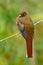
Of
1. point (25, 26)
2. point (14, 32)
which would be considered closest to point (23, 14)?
point (25, 26)

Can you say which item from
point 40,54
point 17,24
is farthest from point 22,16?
point 40,54

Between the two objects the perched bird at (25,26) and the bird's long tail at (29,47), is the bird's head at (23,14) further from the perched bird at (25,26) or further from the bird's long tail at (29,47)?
the bird's long tail at (29,47)

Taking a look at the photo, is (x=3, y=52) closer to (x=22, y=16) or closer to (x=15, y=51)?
(x=15, y=51)

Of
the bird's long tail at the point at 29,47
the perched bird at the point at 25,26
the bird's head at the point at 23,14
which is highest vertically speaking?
the bird's head at the point at 23,14

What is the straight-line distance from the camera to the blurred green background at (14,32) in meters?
4.08

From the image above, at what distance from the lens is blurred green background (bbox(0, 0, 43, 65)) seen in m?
4.08

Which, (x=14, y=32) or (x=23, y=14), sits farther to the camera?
(x=14, y=32)

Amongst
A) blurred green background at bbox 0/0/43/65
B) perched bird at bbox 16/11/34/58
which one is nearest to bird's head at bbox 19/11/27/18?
perched bird at bbox 16/11/34/58

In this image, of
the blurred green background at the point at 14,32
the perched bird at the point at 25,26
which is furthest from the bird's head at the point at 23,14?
the blurred green background at the point at 14,32

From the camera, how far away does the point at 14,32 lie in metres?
4.06

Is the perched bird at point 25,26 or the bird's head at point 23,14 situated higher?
the bird's head at point 23,14

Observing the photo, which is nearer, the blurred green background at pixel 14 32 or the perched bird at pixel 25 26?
the perched bird at pixel 25 26

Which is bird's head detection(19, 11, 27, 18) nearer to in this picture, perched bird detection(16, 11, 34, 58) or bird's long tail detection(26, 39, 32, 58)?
perched bird detection(16, 11, 34, 58)

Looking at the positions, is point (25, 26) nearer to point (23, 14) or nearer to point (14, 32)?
point (23, 14)
